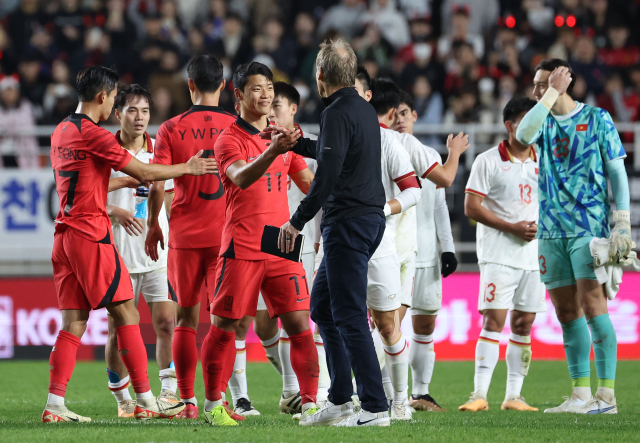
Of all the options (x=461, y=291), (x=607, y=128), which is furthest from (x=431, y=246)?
(x=461, y=291)

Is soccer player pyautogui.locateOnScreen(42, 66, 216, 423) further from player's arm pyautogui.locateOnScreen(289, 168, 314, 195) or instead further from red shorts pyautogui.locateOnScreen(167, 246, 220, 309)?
player's arm pyautogui.locateOnScreen(289, 168, 314, 195)

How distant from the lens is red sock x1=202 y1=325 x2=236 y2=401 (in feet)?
17.2

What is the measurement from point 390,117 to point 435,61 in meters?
8.69

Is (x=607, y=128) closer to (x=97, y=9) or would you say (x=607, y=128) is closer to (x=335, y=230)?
(x=335, y=230)

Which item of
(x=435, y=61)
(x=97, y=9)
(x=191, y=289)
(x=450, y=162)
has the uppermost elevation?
(x=97, y=9)

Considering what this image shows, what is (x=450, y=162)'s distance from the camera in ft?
19.8

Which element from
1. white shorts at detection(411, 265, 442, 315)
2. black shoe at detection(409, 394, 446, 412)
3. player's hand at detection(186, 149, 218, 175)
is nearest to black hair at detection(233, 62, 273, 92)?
player's hand at detection(186, 149, 218, 175)

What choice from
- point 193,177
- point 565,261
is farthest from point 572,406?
point 193,177

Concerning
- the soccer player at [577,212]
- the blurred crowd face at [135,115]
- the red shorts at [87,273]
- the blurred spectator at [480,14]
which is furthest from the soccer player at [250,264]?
the blurred spectator at [480,14]

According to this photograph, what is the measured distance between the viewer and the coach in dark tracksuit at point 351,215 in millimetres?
4965

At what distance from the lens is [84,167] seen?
557cm

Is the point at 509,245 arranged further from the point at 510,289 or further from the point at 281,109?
the point at 281,109

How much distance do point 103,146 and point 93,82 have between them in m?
0.49

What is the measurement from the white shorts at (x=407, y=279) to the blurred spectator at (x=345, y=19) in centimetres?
988
